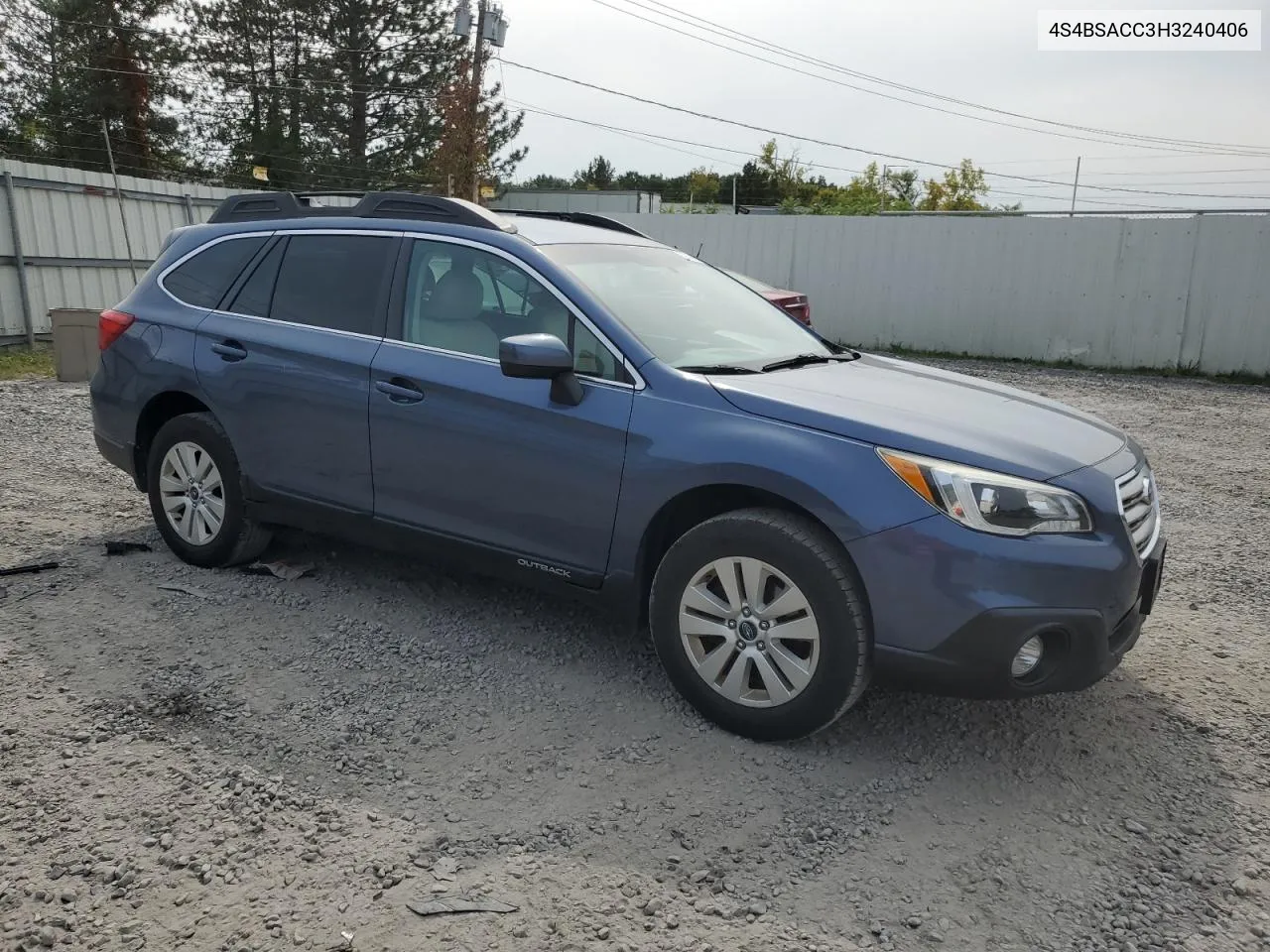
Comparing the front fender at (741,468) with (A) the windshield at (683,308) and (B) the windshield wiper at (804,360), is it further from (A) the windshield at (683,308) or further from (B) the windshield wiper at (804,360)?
(B) the windshield wiper at (804,360)

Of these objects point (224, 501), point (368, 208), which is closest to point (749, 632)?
point (368, 208)

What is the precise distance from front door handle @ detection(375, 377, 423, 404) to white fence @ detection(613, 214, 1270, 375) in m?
13.7

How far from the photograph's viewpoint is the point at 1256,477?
7.73m

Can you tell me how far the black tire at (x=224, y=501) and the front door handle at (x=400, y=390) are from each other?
102 centimetres

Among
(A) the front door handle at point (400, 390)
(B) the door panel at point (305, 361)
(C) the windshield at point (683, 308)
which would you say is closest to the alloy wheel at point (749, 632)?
(C) the windshield at point (683, 308)

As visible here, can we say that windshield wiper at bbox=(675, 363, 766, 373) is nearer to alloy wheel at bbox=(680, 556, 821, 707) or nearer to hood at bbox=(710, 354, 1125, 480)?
hood at bbox=(710, 354, 1125, 480)

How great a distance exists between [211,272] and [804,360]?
2.93 meters

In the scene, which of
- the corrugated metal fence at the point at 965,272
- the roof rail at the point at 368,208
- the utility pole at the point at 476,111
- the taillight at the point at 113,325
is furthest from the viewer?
the utility pole at the point at 476,111

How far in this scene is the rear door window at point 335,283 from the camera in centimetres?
434

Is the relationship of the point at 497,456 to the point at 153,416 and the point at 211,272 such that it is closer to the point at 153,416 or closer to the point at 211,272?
the point at 211,272

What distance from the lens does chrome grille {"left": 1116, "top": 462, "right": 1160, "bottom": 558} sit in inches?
128

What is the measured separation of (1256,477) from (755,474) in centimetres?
623

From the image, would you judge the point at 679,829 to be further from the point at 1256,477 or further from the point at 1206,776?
the point at 1256,477

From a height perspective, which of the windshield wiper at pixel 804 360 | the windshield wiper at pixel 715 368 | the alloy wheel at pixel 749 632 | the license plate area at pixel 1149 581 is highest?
the windshield wiper at pixel 715 368
